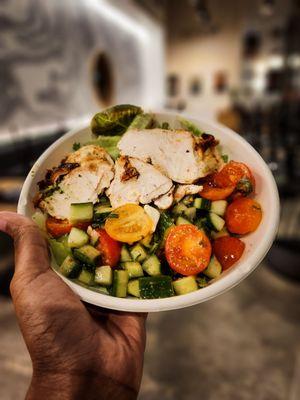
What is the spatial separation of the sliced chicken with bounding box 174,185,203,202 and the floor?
5.87ft

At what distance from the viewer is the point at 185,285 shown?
3.66 ft

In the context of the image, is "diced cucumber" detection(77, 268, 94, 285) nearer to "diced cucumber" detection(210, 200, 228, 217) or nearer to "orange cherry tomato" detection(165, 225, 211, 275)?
"orange cherry tomato" detection(165, 225, 211, 275)

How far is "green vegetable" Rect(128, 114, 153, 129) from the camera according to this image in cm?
136

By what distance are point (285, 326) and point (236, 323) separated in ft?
1.37

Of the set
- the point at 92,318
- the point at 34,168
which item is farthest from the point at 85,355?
the point at 34,168

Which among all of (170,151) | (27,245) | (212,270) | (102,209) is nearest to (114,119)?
(170,151)

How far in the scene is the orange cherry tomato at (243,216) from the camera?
1.21 metres

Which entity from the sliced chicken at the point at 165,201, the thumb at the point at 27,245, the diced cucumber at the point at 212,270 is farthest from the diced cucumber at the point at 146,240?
the thumb at the point at 27,245

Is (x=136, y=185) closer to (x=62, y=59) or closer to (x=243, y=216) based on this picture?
(x=243, y=216)

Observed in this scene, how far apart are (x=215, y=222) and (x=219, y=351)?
188 cm

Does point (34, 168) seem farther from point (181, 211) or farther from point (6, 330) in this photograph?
point (6, 330)

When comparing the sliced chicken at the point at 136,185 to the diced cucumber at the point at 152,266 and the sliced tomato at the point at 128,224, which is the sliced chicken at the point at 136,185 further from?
the diced cucumber at the point at 152,266

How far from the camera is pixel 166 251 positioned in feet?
3.84

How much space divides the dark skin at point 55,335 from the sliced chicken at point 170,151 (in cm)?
50
